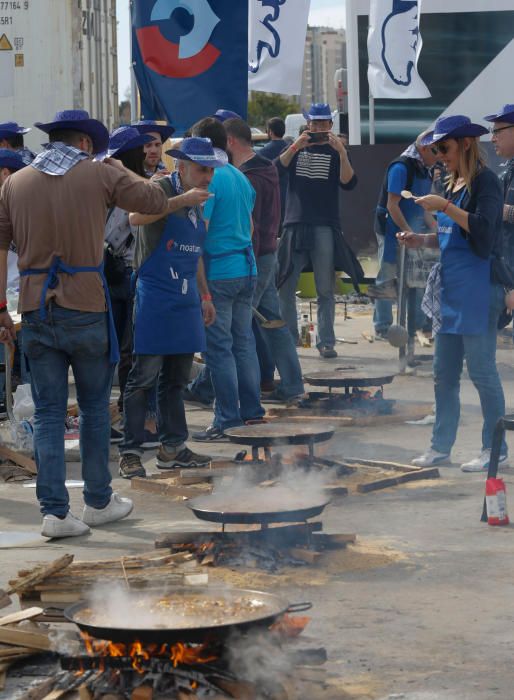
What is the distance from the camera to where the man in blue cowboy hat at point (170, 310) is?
8.22m

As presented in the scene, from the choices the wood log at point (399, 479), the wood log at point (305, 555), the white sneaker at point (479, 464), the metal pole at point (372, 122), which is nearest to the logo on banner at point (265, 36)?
the metal pole at point (372, 122)

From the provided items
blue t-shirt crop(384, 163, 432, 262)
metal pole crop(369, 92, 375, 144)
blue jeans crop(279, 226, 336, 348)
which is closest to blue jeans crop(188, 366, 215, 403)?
blue jeans crop(279, 226, 336, 348)

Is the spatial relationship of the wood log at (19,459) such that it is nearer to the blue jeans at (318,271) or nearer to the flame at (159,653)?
the flame at (159,653)

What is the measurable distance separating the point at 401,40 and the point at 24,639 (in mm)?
12002

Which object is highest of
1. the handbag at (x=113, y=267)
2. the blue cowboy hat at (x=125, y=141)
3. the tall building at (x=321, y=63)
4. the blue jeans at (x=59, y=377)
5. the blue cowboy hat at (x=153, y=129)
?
the tall building at (x=321, y=63)

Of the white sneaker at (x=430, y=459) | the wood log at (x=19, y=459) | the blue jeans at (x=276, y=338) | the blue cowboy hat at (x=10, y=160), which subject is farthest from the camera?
the blue jeans at (x=276, y=338)

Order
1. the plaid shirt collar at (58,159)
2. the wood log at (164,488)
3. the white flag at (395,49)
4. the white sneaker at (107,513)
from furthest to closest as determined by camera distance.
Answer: the white flag at (395,49), the wood log at (164,488), the white sneaker at (107,513), the plaid shirt collar at (58,159)

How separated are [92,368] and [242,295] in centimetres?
283

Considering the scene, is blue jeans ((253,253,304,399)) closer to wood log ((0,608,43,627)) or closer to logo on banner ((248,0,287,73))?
logo on banner ((248,0,287,73))

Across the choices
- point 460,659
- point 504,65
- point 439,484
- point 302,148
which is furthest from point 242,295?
point 504,65

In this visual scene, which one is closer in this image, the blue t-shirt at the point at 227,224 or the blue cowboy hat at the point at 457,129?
the blue cowboy hat at the point at 457,129

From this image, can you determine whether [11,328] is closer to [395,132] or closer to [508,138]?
[508,138]

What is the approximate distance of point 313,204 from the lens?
1325cm

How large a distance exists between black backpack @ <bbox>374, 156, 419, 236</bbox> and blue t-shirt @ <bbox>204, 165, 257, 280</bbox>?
10.5 ft
